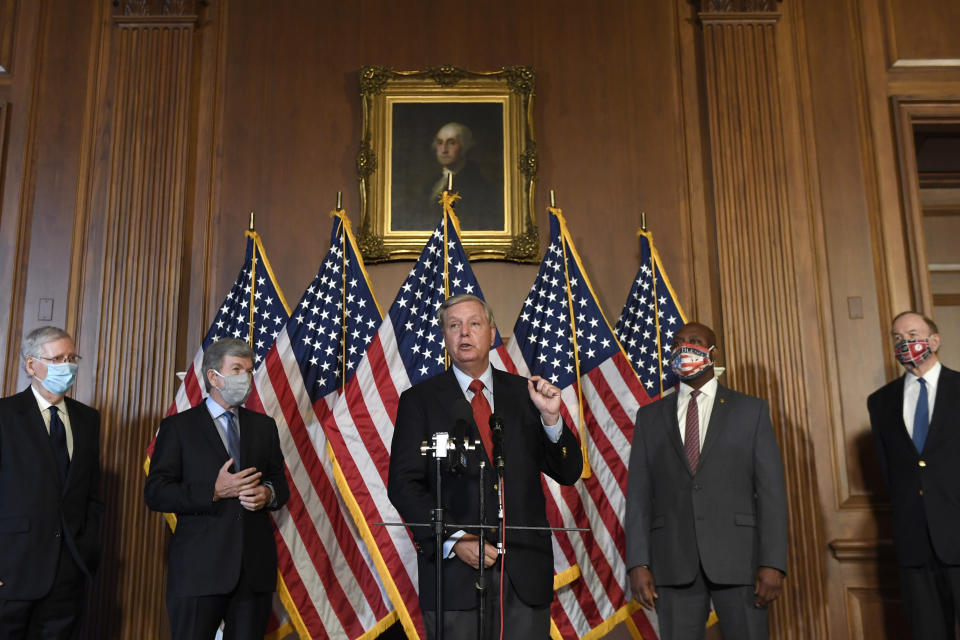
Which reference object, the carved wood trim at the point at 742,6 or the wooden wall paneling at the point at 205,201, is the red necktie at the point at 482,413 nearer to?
the wooden wall paneling at the point at 205,201

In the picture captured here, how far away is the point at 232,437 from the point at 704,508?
2020mm

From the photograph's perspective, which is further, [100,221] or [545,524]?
[100,221]

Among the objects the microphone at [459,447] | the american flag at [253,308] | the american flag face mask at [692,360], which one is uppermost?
the american flag at [253,308]

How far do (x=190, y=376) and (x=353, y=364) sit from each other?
2.74 ft

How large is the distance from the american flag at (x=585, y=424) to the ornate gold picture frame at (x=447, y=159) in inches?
25.2

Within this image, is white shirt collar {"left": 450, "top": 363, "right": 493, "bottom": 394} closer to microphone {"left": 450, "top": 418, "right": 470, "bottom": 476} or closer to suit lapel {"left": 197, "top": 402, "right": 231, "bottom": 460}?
microphone {"left": 450, "top": 418, "right": 470, "bottom": 476}

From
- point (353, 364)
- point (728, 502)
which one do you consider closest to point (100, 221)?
point (353, 364)

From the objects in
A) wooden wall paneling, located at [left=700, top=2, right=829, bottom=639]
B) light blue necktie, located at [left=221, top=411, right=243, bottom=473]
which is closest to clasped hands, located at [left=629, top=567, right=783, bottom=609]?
wooden wall paneling, located at [left=700, top=2, right=829, bottom=639]

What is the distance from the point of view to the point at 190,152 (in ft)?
18.5

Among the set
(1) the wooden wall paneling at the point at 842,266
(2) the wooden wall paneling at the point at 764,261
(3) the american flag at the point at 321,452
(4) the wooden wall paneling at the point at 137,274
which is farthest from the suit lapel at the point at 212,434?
(1) the wooden wall paneling at the point at 842,266

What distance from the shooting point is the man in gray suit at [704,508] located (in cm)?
378

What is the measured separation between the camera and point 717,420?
158 inches

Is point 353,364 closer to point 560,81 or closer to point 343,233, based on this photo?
point 343,233

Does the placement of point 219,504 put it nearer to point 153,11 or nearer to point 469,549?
point 469,549
